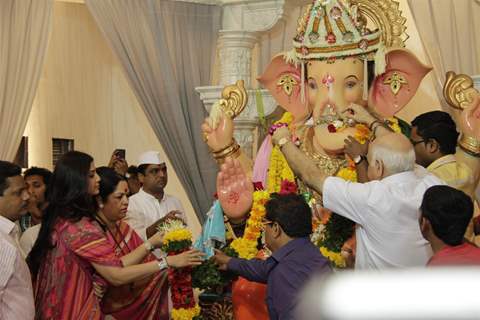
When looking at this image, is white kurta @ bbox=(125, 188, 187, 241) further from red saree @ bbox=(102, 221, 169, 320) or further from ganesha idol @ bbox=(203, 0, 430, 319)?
red saree @ bbox=(102, 221, 169, 320)

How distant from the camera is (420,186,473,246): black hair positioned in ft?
7.34

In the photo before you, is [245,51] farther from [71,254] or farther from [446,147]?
[71,254]

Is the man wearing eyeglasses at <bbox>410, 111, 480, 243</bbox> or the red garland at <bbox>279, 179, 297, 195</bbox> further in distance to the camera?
the red garland at <bbox>279, 179, 297, 195</bbox>

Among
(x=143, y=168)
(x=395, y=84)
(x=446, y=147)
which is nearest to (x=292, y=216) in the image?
(x=446, y=147)

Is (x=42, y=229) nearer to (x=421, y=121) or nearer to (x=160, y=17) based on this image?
(x=421, y=121)

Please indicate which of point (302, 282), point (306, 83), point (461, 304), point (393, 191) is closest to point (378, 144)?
point (393, 191)

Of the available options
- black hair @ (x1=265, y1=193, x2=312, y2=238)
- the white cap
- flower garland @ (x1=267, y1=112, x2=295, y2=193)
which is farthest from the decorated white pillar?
black hair @ (x1=265, y1=193, x2=312, y2=238)

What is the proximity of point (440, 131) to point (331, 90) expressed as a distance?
780 millimetres

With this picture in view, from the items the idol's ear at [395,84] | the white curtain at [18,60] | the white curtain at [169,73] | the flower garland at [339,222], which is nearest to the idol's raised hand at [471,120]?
the flower garland at [339,222]

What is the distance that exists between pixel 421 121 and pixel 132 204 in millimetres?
2346

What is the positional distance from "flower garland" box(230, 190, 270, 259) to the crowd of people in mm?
448

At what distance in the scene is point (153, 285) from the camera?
4.07 metres

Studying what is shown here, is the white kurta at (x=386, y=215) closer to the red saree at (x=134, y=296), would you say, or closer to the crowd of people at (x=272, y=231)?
the crowd of people at (x=272, y=231)

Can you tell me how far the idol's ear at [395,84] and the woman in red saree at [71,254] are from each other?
2.09m
